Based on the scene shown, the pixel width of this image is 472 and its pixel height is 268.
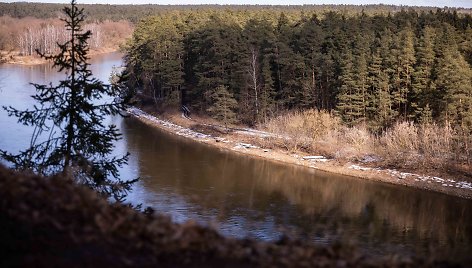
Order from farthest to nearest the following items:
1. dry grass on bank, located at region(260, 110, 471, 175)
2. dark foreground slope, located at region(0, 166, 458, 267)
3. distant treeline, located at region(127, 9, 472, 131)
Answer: distant treeline, located at region(127, 9, 472, 131)
dry grass on bank, located at region(260, 110, 471, 175)
dark foreground slope, located at region(0, 166, 458, 267)

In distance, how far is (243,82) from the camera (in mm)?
48531

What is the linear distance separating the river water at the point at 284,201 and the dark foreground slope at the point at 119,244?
11.7 metres

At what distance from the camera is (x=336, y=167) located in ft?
110

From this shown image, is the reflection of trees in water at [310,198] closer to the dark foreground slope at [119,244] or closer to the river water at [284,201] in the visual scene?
the river water at [284,201]

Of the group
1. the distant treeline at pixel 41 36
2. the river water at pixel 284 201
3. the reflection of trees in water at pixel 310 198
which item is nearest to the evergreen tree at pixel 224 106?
the river water at pixel 284 201

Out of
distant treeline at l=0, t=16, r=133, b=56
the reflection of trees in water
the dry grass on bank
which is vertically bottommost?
the reflection of trees in water

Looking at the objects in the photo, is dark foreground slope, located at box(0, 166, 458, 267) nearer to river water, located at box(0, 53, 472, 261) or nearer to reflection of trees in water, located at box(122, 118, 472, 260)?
river water, located at box(0, 53, 472, 261)

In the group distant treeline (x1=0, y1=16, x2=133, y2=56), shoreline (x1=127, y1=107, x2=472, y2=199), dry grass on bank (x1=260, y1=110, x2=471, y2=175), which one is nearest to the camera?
shoreline (x1=127, y1=107, x2=472, y2=199)

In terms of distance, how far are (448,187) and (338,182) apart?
602 centimetres

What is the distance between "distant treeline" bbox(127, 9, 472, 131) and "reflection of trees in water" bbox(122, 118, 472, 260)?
343 inches

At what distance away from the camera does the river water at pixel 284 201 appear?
68.8 feet

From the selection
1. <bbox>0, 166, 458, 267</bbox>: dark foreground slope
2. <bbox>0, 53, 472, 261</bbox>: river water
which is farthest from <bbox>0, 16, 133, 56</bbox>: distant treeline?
<bbox>0, 166, 458, 267</bbox>: dark foreground slope

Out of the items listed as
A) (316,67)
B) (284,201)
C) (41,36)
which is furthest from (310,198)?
(41,36)

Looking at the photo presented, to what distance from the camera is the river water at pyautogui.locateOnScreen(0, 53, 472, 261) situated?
20975 mm
